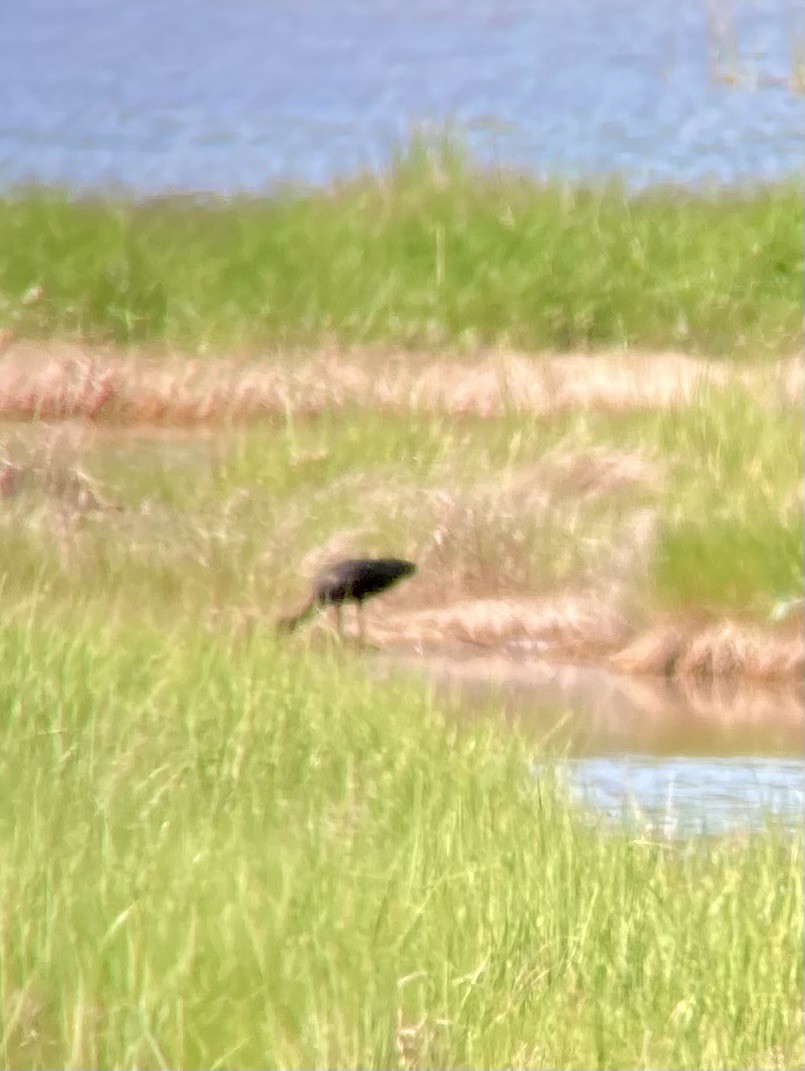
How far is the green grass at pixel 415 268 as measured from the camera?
11008 millimetres

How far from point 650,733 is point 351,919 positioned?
2615 millimetres

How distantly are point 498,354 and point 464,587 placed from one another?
295cm

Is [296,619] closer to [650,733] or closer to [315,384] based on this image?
[650,733]

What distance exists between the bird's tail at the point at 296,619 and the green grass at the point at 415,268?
421cm

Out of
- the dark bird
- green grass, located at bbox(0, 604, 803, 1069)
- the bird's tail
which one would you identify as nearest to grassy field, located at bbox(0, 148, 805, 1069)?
green grass, located at bbox(0, 604, 803, 1069)

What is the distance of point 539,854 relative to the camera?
3666 millimetres

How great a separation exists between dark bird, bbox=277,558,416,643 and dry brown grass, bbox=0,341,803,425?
8.39ft

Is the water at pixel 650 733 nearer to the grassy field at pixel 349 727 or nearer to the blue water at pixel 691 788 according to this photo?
the blue water at pixel 691 788

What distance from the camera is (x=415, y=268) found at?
37.4 ft

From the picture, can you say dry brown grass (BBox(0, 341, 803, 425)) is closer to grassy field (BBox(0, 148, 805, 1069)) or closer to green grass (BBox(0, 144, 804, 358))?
grassy field (BBox(0, 148, 805, 1069))

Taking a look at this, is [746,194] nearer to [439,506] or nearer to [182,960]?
[439,506]

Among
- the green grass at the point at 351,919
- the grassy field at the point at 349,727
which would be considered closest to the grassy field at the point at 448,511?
the grassy field at the point at 349,727

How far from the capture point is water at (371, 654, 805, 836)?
4633 mm

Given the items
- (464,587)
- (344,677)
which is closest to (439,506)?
(464,587)
